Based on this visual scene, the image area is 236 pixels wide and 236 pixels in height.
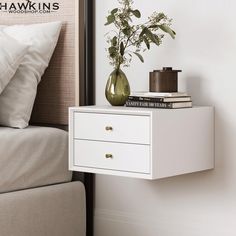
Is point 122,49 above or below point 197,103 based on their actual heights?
above

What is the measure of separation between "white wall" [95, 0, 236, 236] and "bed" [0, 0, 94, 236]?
0.12 metres

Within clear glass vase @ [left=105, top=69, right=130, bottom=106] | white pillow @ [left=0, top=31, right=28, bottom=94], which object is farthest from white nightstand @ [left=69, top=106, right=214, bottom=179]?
white pillow @ [left=0, top=31, right=28, bottom=94]

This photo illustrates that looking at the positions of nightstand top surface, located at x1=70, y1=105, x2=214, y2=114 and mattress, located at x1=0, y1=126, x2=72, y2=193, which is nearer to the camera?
nightstand top surface, located at x1=70, y1=105, x2=214, y2=114

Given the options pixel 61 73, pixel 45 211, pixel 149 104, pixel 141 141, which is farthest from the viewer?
pixel 61 73

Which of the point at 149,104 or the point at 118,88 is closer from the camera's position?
the point at 149,104

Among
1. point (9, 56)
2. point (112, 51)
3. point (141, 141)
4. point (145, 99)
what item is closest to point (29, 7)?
point (9, 56)

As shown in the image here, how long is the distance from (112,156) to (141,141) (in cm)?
15

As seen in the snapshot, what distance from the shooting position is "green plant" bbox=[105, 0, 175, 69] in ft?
8.78

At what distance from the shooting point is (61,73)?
3.08m

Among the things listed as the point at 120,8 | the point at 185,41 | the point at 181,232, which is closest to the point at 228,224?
the point at 181,232

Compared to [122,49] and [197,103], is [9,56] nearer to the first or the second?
[122,49]

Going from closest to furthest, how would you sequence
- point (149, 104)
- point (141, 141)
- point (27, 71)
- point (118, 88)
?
1. point (141, 141)
2. point (149, 104)
3. point (118, 88)
4. point (27, 71)

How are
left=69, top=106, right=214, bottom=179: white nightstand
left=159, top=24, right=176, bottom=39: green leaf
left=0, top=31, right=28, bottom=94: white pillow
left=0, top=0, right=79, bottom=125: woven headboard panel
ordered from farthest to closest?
1. left=0, top=0, right=79, bottom=125: woven headboard panel
2. left=0, top=31, right=28, bottom=94: white pillow
3. left=159, top=24, right=176, bottom=39: green leaf
4. left=69, top=106, right=214, bottom=179: white nightstand

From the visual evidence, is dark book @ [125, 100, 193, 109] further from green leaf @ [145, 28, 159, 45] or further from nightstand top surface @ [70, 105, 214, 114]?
green leaf @ [145, 28, 159, 45]
